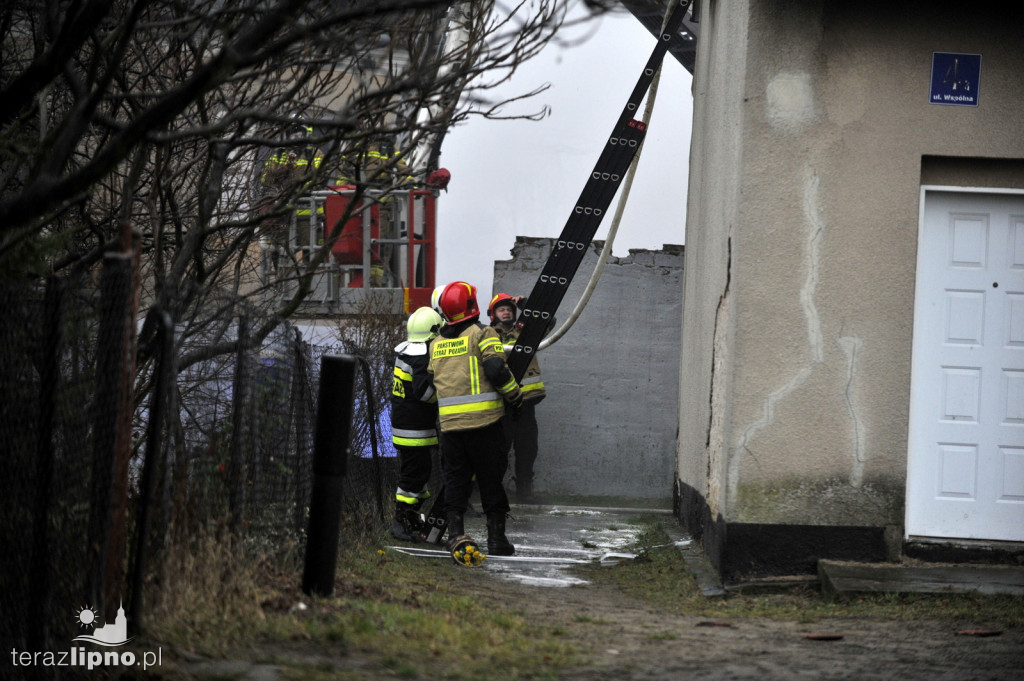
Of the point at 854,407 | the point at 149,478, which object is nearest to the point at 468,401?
the point at 854,407

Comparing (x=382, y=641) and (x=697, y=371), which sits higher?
(x=697, y=371)

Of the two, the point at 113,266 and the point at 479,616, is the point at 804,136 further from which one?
the point at 113,266

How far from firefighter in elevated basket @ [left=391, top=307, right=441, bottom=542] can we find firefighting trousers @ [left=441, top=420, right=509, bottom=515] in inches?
18.8

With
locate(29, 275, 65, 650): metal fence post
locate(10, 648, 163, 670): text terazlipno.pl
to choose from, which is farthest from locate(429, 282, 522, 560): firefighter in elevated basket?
locate(29, 275, 65, 650): metal fence post

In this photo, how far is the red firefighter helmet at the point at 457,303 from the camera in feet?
26.7

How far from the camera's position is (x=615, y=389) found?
1345cm

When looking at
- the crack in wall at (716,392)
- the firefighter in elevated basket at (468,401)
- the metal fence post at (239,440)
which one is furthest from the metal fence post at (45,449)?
the crack in wall at (716,392)

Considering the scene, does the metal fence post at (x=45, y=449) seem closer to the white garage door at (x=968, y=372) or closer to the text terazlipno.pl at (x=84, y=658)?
the text terazlipno.pl at (x=84, y=658)

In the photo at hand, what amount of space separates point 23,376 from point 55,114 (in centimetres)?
362

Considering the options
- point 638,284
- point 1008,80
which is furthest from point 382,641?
point 638,284

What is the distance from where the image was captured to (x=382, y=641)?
4.58 metres

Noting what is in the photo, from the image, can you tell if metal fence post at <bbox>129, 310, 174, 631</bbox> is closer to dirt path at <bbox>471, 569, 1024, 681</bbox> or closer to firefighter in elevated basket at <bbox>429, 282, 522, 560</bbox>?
dirt path at <bbox>471, 569, 1024, 681</bbox>

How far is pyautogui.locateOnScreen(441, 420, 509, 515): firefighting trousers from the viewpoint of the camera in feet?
26.9

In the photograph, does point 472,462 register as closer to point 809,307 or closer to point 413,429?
point 413,429
